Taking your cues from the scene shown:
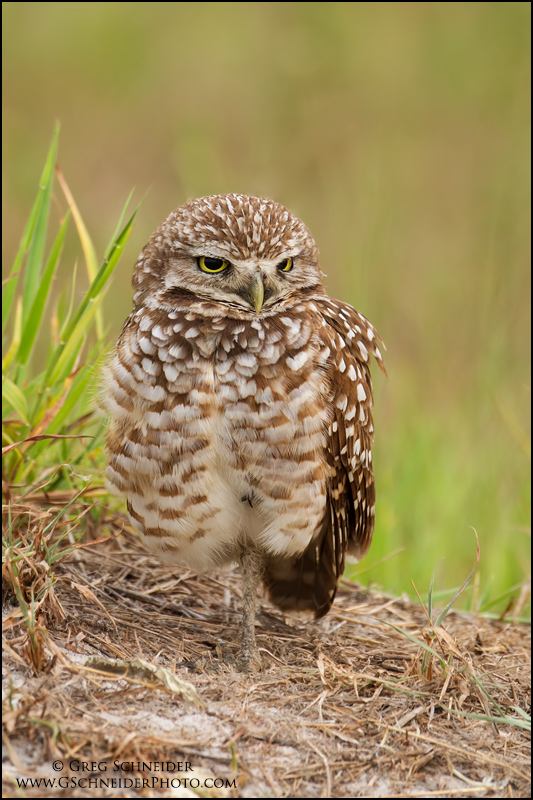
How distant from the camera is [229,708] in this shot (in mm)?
2301

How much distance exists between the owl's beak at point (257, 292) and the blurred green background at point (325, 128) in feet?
8.79

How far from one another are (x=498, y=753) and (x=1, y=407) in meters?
1.99

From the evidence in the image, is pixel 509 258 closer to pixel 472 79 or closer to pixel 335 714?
pixel 335 714

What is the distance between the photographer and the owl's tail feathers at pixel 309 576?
308cm

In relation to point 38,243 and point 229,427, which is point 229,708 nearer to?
point 229,427

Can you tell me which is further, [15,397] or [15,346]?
[15,346]

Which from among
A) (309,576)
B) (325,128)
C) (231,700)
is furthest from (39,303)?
(325,128)

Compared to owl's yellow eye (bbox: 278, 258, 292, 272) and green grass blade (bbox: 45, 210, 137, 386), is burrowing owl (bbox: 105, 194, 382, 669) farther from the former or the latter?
green grass blade (bbox: 45, 210, 137, 386)

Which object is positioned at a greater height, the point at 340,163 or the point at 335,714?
the point at 340,163

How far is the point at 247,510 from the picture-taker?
2811mm

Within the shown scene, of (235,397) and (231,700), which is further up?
(235,397)

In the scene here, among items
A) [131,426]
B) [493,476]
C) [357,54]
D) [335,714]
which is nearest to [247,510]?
[131,426]

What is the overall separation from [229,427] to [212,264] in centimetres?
58

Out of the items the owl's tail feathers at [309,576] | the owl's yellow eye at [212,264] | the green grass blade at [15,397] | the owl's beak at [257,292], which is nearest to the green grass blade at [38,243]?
the green grass blade at [15,397]
